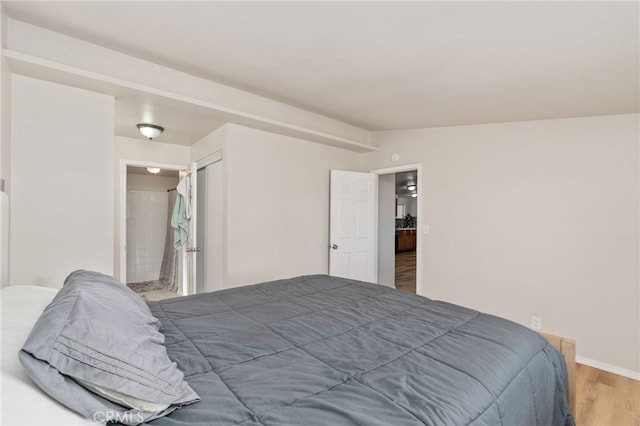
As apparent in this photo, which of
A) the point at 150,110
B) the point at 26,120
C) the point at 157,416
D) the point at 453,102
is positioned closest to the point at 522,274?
the point at 453,102

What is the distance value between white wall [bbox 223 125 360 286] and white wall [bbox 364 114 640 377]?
1.39 meters

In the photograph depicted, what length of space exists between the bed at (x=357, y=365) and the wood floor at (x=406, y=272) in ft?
13.1

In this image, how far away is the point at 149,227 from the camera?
20.5 feet

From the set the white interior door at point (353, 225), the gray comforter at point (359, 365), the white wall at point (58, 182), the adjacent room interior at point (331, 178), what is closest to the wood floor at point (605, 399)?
the adjacent room interior at point (331, 178)

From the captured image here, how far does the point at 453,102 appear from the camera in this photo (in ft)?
9.64

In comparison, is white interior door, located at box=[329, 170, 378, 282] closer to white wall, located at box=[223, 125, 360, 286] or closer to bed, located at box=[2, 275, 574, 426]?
white wall, located at box=[223, 125, 360, 286]

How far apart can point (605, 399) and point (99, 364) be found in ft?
10.7

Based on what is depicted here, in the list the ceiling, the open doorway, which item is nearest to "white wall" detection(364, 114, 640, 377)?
the ceiling

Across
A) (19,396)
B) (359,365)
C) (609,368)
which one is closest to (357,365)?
(359,365)

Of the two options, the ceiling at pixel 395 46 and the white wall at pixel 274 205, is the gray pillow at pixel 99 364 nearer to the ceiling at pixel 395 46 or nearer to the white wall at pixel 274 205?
the ceiling at pixel 395 46

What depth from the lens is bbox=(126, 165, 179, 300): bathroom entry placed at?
19.7ft

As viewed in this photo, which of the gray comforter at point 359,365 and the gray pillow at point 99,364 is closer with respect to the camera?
the gray pillow at point 99,364

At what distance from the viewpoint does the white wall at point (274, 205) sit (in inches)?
129

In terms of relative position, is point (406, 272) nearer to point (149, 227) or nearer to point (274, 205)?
point (274, 205)
